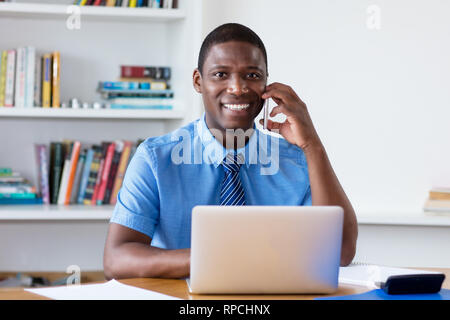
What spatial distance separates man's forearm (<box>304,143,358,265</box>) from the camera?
1.53 m

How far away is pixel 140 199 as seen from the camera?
159cm

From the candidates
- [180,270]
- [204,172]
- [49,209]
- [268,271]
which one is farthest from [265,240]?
[49,209]

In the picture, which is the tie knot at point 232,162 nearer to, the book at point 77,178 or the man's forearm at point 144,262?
the man's forearm at point 144,262

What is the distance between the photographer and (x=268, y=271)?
1.13 metres

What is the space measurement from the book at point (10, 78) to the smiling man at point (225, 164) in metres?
1.19

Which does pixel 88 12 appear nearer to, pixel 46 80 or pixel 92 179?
pixel 46 80

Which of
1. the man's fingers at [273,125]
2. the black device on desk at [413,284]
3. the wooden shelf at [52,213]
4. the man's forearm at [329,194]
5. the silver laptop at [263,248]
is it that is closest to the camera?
the silver laptop at [263,248]

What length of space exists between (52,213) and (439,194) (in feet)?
5.38

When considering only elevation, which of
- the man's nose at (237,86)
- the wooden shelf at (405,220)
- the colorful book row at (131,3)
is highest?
the colorful book row at (131,3)

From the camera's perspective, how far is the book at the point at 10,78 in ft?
8.67

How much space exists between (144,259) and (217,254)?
11.9 inches

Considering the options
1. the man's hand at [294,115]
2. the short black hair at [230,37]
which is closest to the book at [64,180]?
the short black hair at [230,37]

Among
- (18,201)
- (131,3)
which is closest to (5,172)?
(18,201)

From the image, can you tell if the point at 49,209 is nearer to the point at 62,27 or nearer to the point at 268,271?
the point at 62,27
